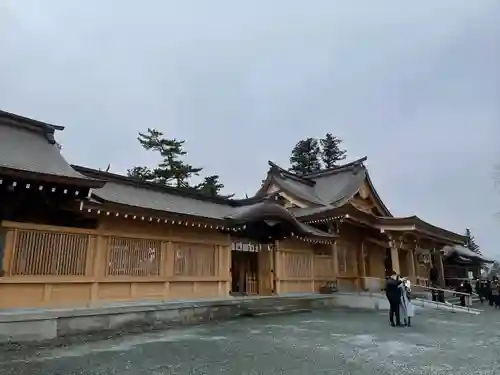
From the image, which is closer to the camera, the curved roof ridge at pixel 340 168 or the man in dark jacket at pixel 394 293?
the man in dark jacket at pixel 394 293

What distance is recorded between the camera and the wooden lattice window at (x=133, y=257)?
35.3ft

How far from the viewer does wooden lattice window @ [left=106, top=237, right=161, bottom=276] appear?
35.3ft

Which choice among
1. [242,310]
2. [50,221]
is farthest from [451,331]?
[50,221]

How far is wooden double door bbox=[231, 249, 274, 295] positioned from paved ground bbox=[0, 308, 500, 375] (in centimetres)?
491

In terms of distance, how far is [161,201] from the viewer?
549 inches

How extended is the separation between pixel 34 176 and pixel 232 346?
5.32 m

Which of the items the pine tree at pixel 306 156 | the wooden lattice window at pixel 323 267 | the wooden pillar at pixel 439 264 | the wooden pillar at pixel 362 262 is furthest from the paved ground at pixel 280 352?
the pine tree at pixel 306 156

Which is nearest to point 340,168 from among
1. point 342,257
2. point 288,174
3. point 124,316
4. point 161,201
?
point 288,174

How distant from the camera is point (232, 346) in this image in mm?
7789

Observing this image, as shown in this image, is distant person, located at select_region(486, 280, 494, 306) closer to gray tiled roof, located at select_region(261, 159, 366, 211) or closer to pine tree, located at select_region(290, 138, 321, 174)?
gray tiled roof, located at select_region(261, 159, 366, 211)

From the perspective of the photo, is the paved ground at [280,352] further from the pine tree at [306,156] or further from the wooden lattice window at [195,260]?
the pine tree at [306,156]

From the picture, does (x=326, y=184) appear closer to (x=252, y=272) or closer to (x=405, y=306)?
(x=252, y=272)

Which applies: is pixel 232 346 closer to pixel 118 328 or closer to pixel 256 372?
pixel 256 372

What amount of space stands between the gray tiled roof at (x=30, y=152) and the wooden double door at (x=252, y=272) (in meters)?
7.48
